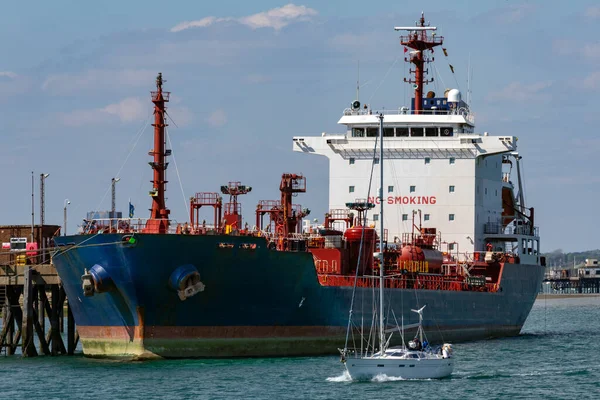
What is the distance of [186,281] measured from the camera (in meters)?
45.1

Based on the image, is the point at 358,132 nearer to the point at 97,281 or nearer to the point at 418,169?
the point at 418,169

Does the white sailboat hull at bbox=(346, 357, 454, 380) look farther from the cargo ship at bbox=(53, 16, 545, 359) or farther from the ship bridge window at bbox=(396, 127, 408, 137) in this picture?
the ship bridge window at bbox=(396, 127, 408, 137)

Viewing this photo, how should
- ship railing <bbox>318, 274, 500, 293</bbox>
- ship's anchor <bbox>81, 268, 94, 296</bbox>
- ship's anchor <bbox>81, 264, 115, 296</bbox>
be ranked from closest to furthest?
ship's anchor <bbox>81, 264, 115, 296</bbox>
ship's anchor <bbox>81, 268, 94, 296</bbox>
ship railing <bbox>318, 274, 500, 293</bbox>

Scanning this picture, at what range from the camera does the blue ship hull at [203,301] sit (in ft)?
148

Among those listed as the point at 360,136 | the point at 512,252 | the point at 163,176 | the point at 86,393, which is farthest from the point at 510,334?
the point at 86,393

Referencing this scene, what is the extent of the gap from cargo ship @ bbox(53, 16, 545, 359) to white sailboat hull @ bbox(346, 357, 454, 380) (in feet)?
20.7

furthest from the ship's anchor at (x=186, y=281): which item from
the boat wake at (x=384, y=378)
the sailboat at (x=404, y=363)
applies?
the boat wake at (x=384, y=378)

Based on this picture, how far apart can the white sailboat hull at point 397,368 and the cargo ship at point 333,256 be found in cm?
632

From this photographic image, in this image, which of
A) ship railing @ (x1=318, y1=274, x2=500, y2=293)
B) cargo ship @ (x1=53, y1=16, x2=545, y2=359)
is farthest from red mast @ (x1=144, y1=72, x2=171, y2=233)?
ship railing @ (x1=318, y1=274, x2=500, y2=293)

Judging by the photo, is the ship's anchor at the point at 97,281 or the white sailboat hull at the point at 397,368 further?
the ship's anchor at the point at 97,281

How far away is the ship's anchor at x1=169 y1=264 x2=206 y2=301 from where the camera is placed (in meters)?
44.9

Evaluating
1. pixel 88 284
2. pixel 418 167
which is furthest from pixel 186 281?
pixel 418 167

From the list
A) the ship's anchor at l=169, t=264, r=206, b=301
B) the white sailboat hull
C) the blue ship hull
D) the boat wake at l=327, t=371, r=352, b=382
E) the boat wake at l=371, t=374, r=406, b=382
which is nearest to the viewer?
the white sailboat hull

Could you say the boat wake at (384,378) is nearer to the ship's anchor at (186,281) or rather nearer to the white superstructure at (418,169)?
the ship's anchor at (186,281)
